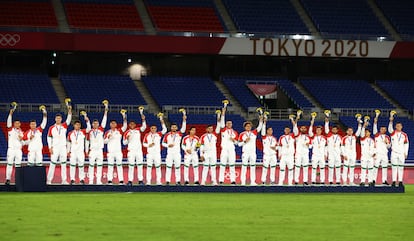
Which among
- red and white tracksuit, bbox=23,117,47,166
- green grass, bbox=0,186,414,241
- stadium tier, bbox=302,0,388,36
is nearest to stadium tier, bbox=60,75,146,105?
stadium tier, bbox=302,0,388,36

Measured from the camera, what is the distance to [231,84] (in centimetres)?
5209

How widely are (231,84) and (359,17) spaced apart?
32.5 feet

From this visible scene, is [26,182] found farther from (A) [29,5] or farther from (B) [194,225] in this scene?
(A) [29,5]

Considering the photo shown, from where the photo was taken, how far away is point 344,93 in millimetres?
52656

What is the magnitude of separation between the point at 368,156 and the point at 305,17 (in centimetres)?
2411

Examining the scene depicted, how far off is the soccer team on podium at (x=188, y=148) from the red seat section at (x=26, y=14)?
59.7ft

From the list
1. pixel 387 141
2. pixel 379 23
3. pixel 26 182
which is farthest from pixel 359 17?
pixel 26 182

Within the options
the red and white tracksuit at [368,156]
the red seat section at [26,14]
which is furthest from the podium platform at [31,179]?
the red seat section at [26,14]

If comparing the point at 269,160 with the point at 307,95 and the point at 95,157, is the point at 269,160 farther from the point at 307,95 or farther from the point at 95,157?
the point at 307,95

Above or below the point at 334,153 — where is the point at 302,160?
below

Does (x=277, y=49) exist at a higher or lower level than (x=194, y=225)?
higher

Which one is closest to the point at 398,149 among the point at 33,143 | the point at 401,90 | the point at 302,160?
the point at 302,160

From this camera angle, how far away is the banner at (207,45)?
4666 centimetres

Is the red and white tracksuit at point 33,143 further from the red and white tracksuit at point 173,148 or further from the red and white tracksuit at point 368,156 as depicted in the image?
the red and white tracksuit at point 368,156
